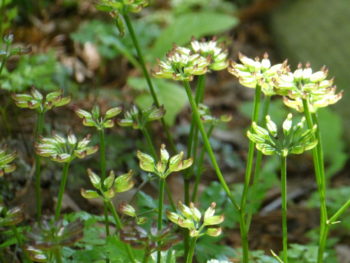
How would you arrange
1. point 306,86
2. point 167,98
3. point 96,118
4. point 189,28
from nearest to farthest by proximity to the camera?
point 306,86, point 96,118, point 167,98, point 189,28

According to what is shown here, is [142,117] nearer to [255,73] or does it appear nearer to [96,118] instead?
[96,118]

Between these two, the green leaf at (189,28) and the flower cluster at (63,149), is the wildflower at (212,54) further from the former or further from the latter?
the green leaf at (189,28)

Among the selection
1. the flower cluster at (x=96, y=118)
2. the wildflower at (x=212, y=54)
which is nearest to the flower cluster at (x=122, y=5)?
the wildflower at (x=212, y=54)

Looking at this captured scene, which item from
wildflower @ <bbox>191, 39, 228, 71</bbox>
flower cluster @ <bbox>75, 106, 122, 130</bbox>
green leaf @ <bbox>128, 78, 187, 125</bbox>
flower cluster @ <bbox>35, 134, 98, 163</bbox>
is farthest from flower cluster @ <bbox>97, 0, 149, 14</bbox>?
green leaf @ <bbox>128, 78, 187, 125</bbox>

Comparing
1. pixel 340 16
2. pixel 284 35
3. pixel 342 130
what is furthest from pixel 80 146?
pixel 284 35

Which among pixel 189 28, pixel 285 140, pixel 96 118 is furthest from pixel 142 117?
pixel 189 28

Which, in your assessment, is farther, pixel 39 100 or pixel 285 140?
pixel 39 100
